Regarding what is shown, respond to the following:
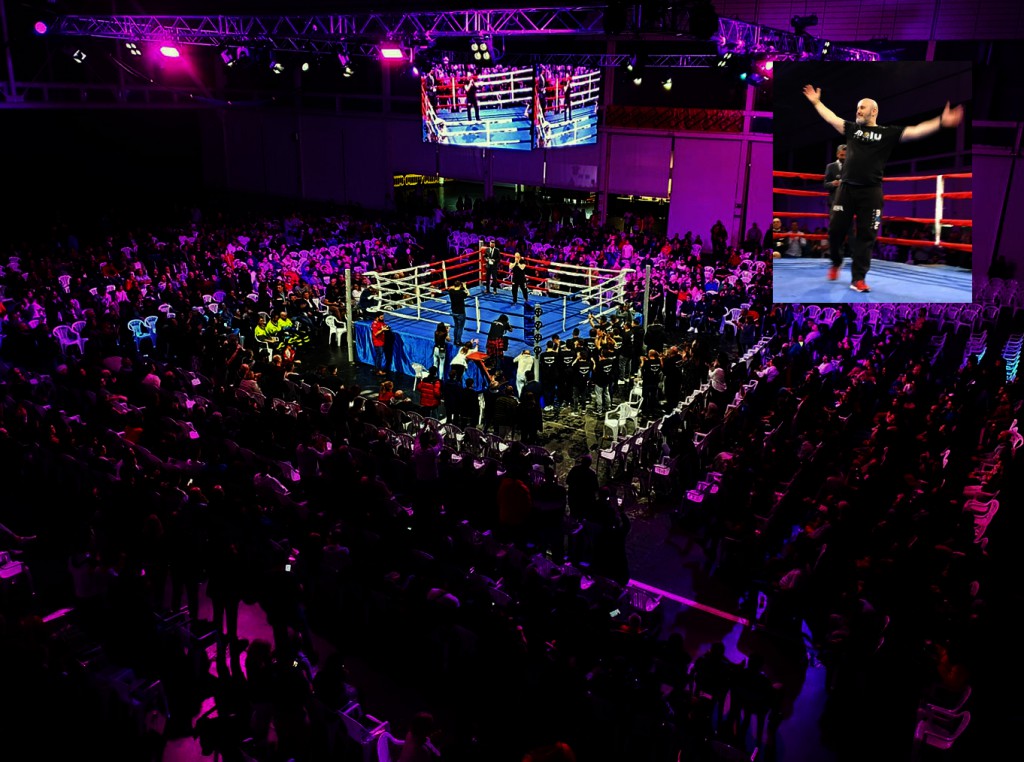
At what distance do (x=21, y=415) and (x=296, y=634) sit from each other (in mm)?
5405

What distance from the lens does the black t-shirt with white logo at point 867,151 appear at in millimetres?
9094

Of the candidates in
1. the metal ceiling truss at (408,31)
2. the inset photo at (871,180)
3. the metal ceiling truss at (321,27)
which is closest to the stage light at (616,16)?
the metal ceiling truss at (408,31)

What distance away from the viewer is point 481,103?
1956 centimetres

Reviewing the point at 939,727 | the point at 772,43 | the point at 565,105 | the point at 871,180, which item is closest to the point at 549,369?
the point at 871,180

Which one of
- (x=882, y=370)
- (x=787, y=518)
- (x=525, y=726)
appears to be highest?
(x=882, y=370)


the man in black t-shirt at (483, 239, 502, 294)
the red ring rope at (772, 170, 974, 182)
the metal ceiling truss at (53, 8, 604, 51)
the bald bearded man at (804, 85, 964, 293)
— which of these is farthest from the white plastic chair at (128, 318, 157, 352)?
the bald bearded man at (804, 85, 964, 293)

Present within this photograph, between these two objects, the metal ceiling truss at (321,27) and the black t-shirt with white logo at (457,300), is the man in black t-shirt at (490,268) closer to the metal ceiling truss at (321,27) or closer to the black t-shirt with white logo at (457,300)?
the black t-shirt with white logo at (457,300)

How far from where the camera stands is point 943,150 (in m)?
9.42

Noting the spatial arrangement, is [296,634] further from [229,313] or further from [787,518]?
[229,313]

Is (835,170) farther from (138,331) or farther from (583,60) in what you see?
(583,60)

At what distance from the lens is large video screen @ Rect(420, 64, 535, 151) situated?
19062 millimetres

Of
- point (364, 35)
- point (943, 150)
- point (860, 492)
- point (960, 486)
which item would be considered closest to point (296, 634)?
point (860, 492)

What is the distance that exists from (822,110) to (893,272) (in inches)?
84.2

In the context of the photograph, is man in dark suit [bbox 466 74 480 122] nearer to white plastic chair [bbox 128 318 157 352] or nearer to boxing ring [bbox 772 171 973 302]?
white plastic chair [bbox 128 318 157 352]
